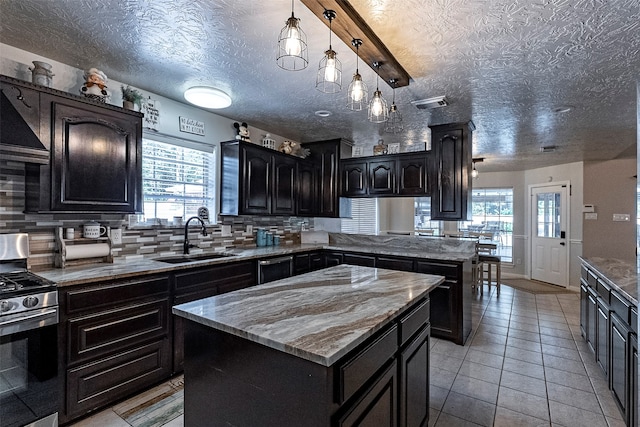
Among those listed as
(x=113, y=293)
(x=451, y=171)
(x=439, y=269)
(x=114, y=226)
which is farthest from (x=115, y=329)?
(x=451, y=171)

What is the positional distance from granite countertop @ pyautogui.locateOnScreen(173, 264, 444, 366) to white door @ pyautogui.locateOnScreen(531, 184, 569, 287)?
5600 millimetres

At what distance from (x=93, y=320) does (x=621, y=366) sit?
352 centimetres

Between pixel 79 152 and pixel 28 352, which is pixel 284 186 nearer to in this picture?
pixel 79 152

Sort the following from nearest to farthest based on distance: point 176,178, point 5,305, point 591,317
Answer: point 5,305 < point 591,317 < point 176,178

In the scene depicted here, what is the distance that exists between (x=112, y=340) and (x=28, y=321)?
561 mm

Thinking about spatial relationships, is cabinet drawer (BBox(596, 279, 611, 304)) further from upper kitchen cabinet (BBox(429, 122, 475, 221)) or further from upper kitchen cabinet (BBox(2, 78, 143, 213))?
upper kitchen cabinet (BBox(2, 78, 143, 213))

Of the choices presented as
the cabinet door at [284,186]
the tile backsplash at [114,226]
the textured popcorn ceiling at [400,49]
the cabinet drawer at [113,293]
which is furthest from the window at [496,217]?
the cabinet drawer at [113,293]

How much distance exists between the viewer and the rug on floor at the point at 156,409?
2032mm

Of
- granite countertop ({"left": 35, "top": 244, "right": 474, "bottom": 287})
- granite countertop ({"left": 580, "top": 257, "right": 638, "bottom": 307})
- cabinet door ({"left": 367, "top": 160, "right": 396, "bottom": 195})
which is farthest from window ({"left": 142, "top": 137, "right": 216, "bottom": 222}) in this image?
granite countertop ({"left": 580, "top": 257, "right": 638, "bottom": 307})

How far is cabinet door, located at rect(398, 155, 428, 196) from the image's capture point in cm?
402

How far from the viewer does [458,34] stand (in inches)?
77.6

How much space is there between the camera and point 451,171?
3.78m

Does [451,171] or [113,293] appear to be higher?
[451,171]

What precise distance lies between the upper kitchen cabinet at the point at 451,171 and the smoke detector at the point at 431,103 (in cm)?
76
